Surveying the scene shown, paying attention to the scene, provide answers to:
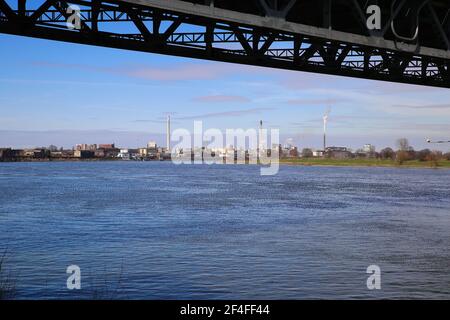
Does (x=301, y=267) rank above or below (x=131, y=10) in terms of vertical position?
below

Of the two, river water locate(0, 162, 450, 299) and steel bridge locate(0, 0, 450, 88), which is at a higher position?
steel bridge locate(0, 0, 450, 88)

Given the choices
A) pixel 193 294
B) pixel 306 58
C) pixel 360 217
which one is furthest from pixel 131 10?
pixel 360 217

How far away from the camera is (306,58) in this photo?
53.6 ft

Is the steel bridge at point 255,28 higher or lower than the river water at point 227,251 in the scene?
higher

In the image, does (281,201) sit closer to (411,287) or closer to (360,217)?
(360,217)

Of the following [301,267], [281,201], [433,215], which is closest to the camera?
[301,267]

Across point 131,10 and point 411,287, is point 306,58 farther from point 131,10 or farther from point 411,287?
point 411,287

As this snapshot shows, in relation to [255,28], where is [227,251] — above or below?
below

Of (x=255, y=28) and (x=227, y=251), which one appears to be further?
(x=227, y=251)

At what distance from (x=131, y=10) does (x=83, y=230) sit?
795 inches
